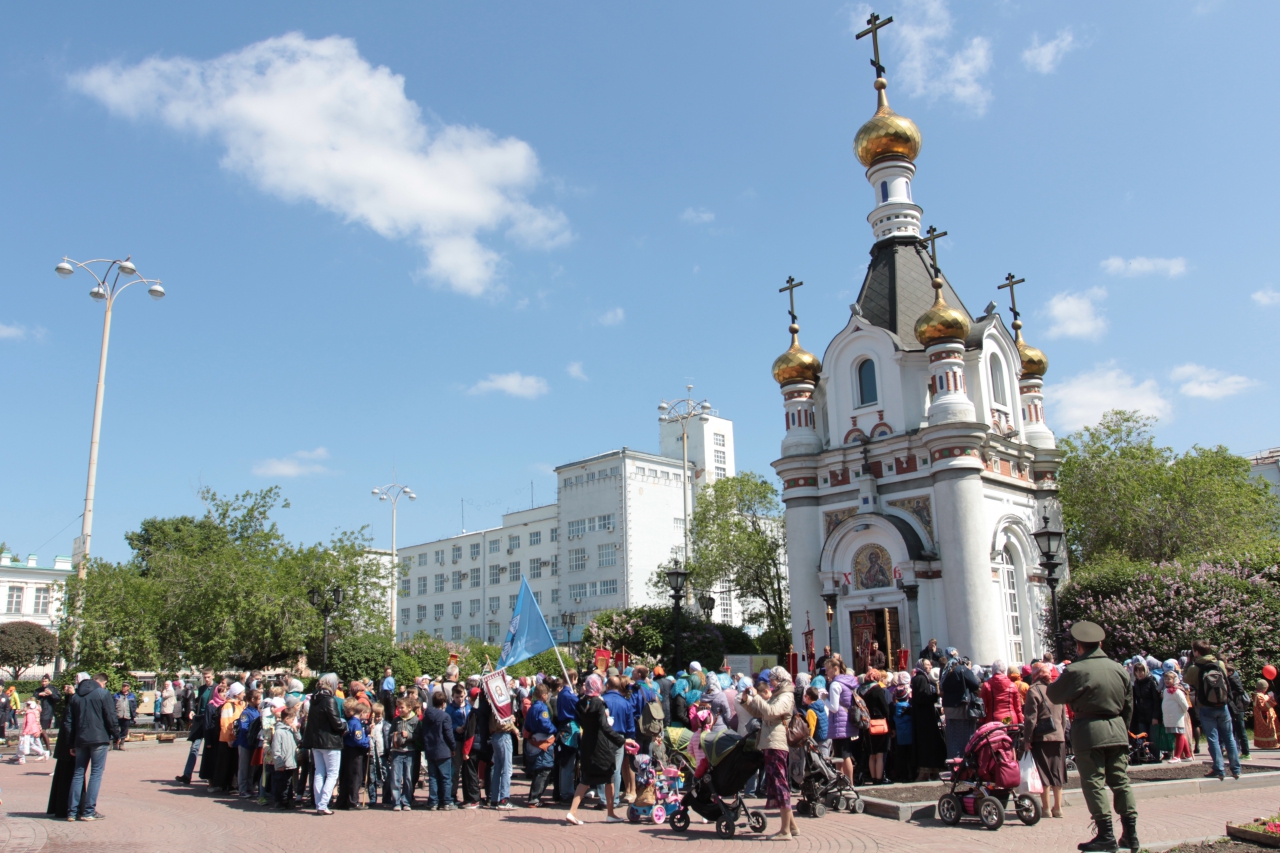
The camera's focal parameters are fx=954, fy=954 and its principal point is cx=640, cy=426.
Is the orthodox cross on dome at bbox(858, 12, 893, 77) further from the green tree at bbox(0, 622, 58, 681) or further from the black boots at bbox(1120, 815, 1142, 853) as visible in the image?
the green tree at bbox(0, 622, 58, 681)

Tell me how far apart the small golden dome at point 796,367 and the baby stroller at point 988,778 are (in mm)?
21079

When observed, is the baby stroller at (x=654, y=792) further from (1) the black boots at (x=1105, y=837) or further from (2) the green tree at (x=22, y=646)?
(2) the green tree at (x=22, y=646)

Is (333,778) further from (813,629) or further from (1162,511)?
(1162,511)

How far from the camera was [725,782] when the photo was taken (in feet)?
33.2

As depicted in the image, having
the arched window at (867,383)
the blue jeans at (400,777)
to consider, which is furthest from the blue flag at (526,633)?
the arched window at (867,383)

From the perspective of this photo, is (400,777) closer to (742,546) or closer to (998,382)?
(998,382)

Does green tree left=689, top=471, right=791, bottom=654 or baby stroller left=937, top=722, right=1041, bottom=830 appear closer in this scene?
baby stroller left=937, top=722, right=1041, bottom=830

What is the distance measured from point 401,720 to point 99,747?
3.62 m

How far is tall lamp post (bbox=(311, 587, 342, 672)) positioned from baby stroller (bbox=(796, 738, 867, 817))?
16.2 meters

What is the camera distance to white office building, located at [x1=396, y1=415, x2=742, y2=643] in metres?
67.6

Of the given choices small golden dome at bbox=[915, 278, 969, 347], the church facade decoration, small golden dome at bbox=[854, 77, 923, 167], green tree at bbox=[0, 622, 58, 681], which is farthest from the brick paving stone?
green tree at bbox=[0, 622, 58, 681]

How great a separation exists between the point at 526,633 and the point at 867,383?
17.5 meters

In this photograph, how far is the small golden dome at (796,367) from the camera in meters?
31.0

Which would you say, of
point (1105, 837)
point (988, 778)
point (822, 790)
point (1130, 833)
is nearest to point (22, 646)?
point (822, 790)
